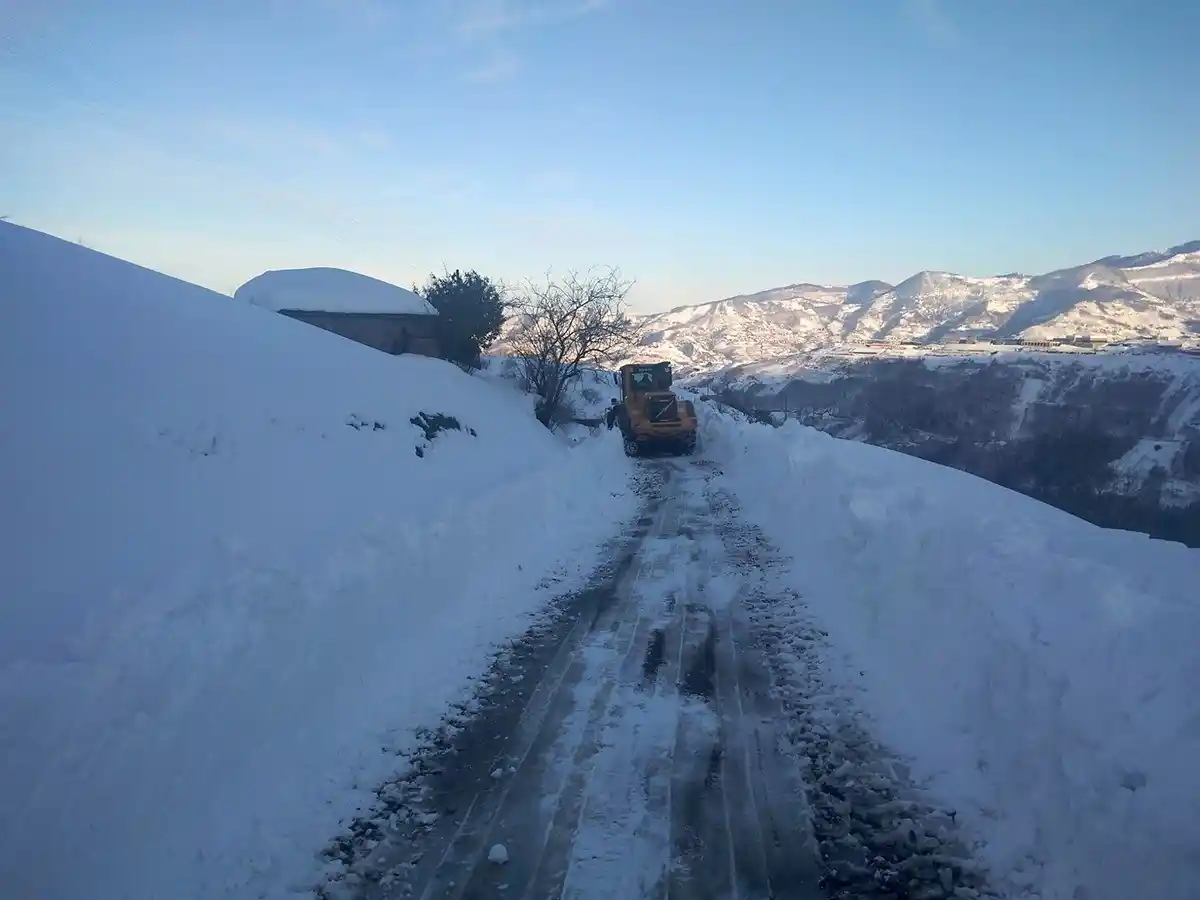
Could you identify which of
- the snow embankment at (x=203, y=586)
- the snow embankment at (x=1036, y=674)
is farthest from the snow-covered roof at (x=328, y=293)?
the snow embankment at (x=1036, y=674)

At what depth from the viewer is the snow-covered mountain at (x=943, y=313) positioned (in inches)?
1609

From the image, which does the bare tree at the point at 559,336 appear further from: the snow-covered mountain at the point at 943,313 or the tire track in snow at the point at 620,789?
the tire track in snow at the point at 620,789

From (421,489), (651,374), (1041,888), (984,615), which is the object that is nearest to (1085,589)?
(984,615)

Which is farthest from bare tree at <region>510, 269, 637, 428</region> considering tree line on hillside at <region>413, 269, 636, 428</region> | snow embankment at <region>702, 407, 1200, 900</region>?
snow embankment at <region>702, 407, 1200, 900</region>

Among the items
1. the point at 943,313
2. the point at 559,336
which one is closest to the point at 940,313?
the point at 943,313

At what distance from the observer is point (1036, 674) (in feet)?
16.0

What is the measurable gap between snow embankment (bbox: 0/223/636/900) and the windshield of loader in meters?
12.2

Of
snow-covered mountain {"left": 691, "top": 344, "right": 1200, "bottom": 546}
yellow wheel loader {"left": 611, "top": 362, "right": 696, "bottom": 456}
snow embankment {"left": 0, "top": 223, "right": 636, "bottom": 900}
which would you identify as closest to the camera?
snow embankment {"left": 0, "top": 223, "right": 636, "bottom": 900}

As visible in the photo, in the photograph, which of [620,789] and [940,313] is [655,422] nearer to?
[620,789]

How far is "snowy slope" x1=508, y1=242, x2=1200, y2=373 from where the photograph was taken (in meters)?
40.7

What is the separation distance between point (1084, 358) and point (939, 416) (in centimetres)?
393

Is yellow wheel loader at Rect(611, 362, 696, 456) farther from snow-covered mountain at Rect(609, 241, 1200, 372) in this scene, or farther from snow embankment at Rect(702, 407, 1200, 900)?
snow embankment at Rect(702, 407, 1200, 900)

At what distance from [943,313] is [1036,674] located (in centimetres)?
10551

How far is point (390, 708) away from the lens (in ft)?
20.2
